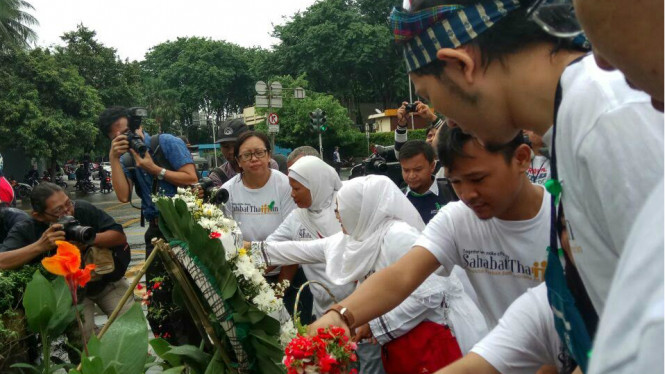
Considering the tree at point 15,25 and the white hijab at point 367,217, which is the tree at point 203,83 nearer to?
the tree at point 15,25

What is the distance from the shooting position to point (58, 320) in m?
3.15

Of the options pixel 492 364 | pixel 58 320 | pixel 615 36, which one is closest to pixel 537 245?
pixel 492 364

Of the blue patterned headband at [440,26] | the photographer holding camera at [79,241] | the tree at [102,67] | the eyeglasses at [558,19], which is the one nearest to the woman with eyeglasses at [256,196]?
the photographer holding camera at [79,241]

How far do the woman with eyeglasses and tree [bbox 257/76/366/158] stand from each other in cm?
3318

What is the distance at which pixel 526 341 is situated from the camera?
5.75ft

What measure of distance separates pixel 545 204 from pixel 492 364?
80 centimetres

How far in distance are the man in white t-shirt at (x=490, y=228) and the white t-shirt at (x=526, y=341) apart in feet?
1.55

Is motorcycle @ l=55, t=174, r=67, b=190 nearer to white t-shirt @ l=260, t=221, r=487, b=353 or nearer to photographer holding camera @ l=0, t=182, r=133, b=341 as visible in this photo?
photographer holding camera @ l=0, t=182, r=133, b=341

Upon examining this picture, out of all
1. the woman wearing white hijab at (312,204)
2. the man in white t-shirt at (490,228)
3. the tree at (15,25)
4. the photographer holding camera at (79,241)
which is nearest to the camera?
the man in white t-shirt at (490,228)

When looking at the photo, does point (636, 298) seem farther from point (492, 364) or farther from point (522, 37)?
point (492, 364)

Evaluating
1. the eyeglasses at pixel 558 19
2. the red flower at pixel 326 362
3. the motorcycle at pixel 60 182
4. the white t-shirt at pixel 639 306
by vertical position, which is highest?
the eyeglasses at pixel 558 19

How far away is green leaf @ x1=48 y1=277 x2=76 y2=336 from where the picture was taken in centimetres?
315

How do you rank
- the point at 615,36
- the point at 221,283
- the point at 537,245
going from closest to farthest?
the point at 615,36
the point at 537,245
the point at 221,283

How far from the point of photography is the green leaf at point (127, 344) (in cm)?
269
